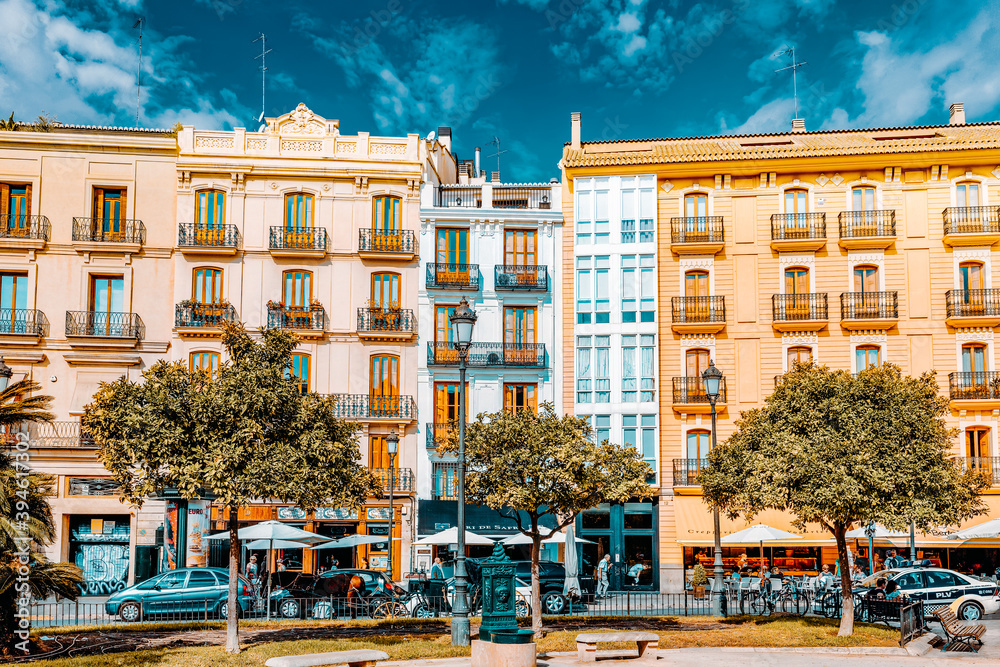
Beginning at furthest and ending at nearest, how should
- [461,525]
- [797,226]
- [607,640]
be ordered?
[797,226] < [461,525] < [607,640]

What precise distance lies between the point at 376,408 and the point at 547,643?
60.8 ft

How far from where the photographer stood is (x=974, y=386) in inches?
1356

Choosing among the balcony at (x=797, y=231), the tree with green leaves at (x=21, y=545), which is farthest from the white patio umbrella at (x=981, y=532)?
the tree with green leaves at (x=21, y=545)

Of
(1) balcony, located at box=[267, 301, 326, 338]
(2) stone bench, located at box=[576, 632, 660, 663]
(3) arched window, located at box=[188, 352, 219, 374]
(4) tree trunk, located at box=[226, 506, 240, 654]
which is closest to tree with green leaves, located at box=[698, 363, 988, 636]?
(2) stone bench, located at box=[576, 632, 660, 663]

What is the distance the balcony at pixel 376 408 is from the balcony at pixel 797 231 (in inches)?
594

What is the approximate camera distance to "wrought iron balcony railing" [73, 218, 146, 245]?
35375 millimetres

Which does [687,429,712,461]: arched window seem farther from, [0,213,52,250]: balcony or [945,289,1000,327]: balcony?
[0,213,52,250]: balcony

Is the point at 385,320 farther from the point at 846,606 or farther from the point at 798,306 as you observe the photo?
the point at 846,606

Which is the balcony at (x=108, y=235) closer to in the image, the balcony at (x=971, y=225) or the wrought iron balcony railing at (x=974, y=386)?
the balcony at (x=971, y=225)

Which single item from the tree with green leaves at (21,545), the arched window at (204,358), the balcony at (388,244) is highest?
the balcony at (388,244)

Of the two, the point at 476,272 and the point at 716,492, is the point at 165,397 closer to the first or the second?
the point at 716,492

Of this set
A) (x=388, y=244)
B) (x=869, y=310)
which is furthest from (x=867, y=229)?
(x=388, y=244)

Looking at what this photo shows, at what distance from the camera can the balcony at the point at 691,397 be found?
35344mm

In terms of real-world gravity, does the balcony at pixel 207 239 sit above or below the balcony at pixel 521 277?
above
